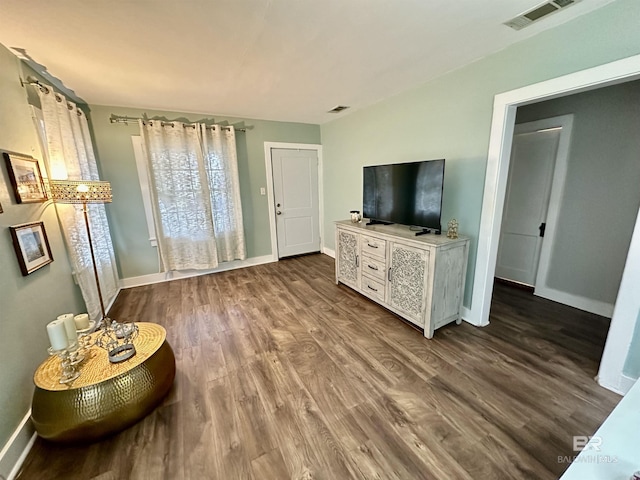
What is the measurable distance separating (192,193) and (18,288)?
7.71ft

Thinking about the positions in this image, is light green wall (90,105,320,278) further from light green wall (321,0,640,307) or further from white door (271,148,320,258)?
light green wall (321,0,640,307)

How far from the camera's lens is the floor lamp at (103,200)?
1.64m

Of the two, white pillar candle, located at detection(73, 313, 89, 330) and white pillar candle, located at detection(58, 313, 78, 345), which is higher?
white pillar candle, located at detection(58, 313, 78, 345)

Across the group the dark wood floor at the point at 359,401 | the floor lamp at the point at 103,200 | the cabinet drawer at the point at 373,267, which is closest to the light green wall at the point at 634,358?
the dark wood floor at the point at 359,401

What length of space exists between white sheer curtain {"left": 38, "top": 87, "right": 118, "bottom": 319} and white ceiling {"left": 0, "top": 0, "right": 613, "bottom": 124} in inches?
12.8

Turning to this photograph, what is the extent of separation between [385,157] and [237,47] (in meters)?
2.15

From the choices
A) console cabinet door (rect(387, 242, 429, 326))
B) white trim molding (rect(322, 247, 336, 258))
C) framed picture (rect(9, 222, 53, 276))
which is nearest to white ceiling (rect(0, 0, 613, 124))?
framed picture (rect(9, 222, 53, 276))

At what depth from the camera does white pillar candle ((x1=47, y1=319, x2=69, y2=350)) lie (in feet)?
4.82

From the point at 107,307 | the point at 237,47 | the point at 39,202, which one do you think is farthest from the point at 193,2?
the point at 107,307

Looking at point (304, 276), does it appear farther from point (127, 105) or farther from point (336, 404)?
point (127, 105)

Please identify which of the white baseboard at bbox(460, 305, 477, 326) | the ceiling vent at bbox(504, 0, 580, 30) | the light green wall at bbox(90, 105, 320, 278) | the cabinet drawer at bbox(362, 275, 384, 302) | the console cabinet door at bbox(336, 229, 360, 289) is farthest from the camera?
the light green wall at bbox(90, 105, 320, 278)

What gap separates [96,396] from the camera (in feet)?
4.60

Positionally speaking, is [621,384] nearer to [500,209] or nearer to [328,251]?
[500,209]

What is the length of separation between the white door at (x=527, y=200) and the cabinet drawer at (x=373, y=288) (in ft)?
6.62
